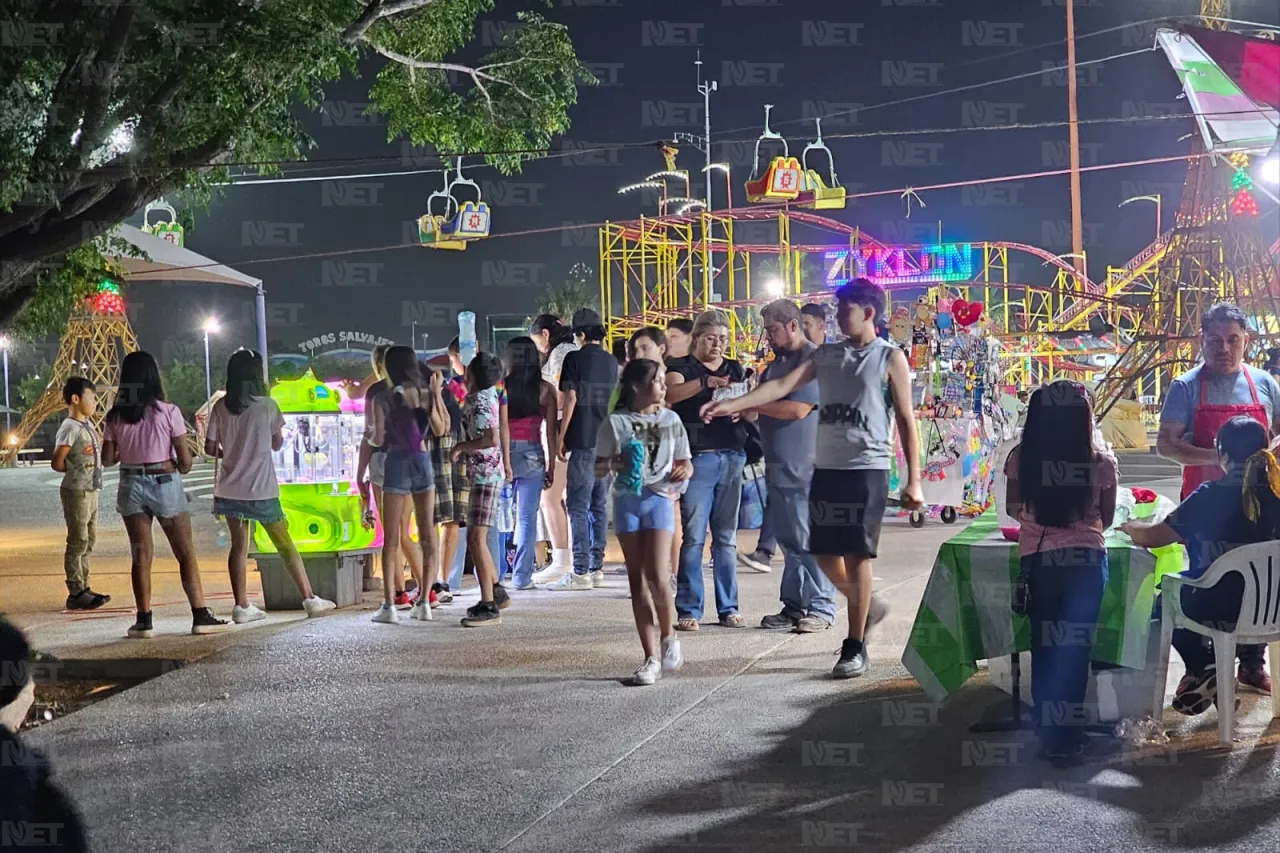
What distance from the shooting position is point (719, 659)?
22.0ft

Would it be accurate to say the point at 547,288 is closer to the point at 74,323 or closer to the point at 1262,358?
the point at 74,323

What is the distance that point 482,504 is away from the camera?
7.84 meters

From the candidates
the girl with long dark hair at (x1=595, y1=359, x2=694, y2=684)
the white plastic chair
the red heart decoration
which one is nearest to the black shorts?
the girl with long dark hair at (x1=595, y1=359, x2=694, y2=684)

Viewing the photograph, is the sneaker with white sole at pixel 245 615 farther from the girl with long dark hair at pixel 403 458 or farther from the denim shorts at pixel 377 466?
the denim shorts at pixel 377 466

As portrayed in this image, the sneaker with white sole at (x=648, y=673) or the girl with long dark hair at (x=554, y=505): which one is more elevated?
the girl with long dark hair at (x=554, y=505)

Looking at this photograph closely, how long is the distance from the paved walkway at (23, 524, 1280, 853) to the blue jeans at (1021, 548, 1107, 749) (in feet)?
0.80

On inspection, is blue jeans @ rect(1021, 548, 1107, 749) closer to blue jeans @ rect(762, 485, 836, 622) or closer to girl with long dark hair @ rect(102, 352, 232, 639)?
blue jeans @ rect(762, 485, 836, 622)

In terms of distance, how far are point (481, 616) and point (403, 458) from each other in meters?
1.09

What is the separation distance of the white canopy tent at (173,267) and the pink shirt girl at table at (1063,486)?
17265 millimetres

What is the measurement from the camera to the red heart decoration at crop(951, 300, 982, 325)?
14.9 meters

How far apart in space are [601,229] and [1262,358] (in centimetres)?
1650

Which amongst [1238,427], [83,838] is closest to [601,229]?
[1238,427]

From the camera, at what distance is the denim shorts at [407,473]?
25.8ft

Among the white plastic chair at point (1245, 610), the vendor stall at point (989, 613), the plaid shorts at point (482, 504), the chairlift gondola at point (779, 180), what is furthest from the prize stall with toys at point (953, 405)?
the chairlift gondola at point (779, 180)
